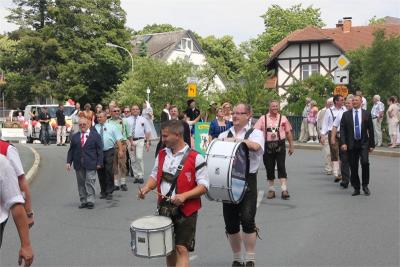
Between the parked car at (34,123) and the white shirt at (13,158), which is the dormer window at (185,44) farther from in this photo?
the white shirt at (13,158)

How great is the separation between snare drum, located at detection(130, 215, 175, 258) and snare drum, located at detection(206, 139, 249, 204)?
1143 millimetres

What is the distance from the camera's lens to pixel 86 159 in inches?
429

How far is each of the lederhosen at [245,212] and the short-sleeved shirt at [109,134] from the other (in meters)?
5.89

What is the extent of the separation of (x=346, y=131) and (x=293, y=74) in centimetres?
4803

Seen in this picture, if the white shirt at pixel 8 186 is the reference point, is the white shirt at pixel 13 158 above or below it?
above

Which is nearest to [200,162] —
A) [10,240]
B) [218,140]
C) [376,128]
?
[218,140]

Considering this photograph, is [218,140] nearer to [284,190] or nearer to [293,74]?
[284,190]

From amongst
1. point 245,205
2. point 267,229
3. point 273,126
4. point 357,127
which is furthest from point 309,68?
point 245,205

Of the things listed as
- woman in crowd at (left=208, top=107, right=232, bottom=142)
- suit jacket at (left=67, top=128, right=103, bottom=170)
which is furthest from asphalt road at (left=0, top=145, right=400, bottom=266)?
woman in crowd at (left=208, top=107, right=232, bottom=142)

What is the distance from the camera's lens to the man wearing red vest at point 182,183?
538cm

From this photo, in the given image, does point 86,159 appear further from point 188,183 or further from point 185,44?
point 185,44

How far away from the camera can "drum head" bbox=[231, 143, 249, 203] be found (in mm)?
6180

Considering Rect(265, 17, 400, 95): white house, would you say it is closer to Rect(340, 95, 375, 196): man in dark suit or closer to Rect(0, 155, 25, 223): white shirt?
Rect(340, 95, 375, 196): man in dark suit

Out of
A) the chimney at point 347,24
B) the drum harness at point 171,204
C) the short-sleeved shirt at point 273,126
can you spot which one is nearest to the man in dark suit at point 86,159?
the short-sleeved shirt at point 273,126
